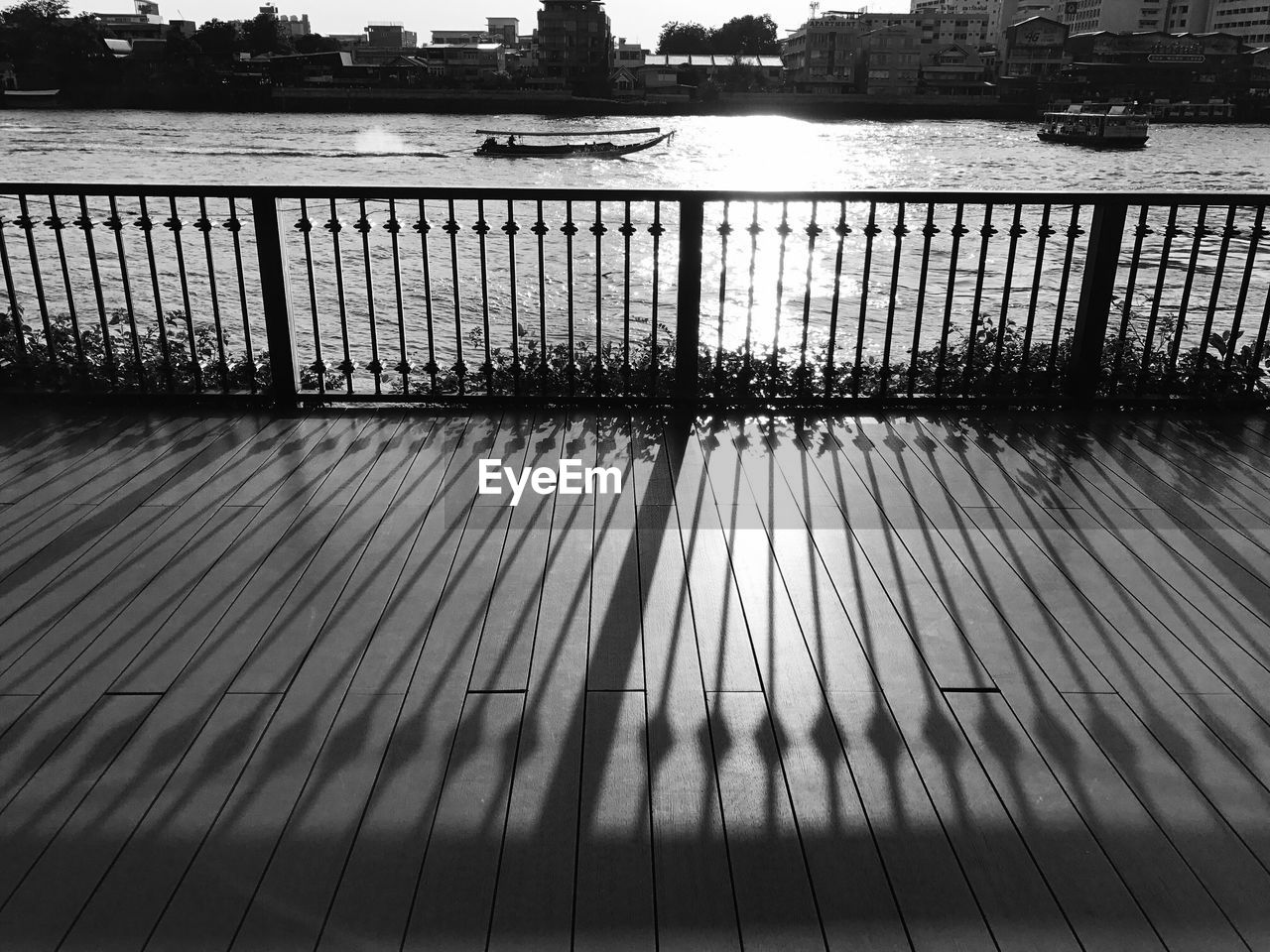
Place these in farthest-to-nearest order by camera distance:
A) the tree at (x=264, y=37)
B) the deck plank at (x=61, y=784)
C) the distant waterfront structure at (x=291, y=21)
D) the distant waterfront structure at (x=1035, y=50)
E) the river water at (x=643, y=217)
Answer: the distant waterfront structure at (x=291, y=21)
the tree at (x=264, y=37)
the distant waterfront structure at (x=1035, y=50)
the river water at (x=643, y=217)
the deck plank at (x=61, y=784)

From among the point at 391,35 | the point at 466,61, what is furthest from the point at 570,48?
the point at 391,35

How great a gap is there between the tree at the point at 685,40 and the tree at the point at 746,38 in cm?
79

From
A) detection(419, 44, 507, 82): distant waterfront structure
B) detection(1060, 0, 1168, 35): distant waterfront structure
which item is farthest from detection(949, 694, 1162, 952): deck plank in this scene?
detection(1060, 0, 1168, 35): distant waterfront structure

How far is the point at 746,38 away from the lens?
7644 centimetres

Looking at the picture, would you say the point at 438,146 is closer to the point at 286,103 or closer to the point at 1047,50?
the point at 286,103

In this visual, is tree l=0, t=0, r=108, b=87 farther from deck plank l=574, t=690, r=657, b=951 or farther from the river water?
deck plank l=574, t=690, r=657, b=951

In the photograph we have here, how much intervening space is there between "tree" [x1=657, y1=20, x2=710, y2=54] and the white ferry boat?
43.5 m

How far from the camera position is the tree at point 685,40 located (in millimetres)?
77062

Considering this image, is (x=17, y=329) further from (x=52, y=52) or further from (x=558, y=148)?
(x=52, y=52)

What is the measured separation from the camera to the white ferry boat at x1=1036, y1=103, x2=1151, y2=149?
38.3m

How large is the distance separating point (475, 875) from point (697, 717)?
0.53 meters

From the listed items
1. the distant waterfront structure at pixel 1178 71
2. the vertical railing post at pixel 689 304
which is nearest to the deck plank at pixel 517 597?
the vertical railing post at pixel 689 304

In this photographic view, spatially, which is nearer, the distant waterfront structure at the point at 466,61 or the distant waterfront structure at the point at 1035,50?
the distant waterfront structure at the point at 466,61

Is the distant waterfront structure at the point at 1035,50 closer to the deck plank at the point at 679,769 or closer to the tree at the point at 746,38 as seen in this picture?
the tree at the point at 746,38
